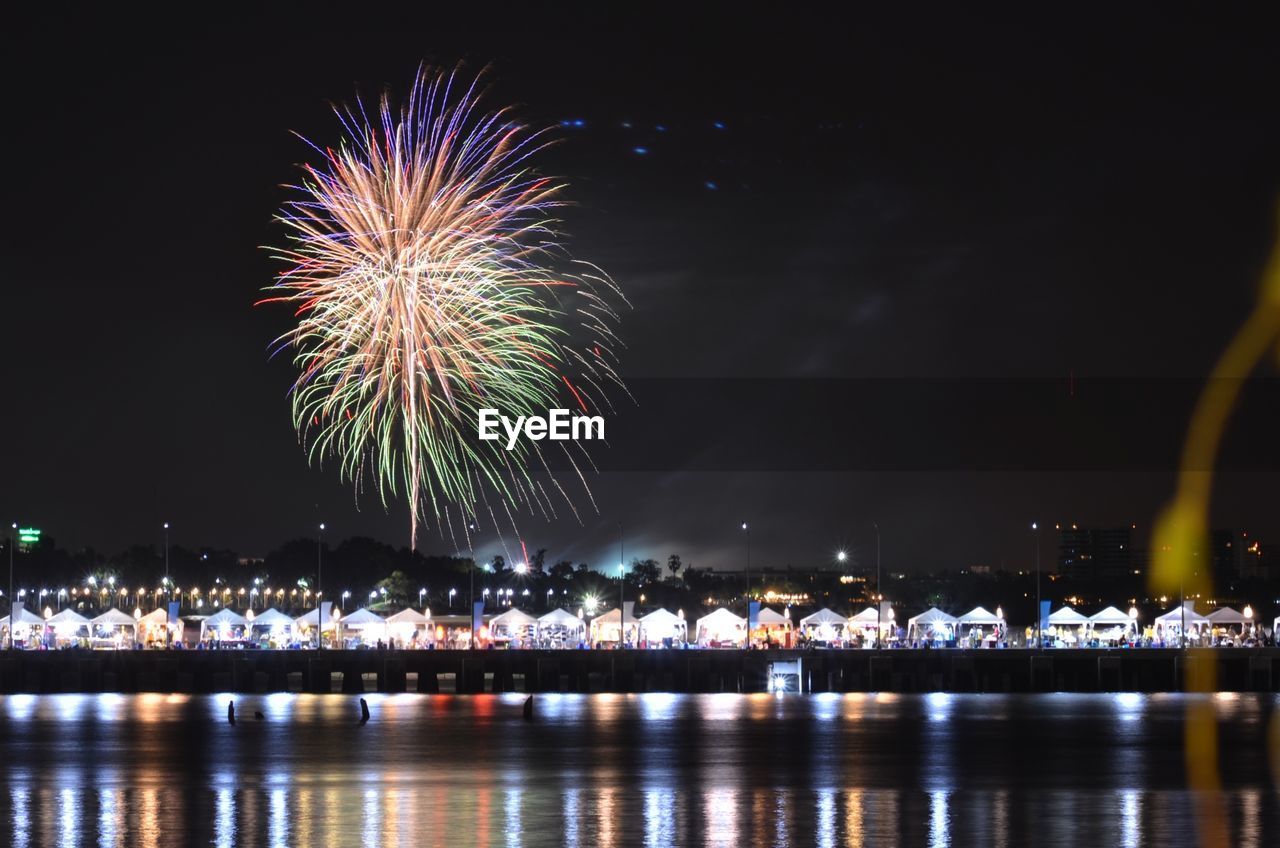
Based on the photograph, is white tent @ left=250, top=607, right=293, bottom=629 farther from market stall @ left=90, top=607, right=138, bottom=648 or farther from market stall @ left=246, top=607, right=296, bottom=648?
market stall @ left=90, top=607, right=138, bottom=648

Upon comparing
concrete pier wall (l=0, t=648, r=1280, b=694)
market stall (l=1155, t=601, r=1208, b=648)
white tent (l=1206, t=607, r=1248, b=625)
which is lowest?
concrete pier wall (l=0, t=648, r=1280, b=694)

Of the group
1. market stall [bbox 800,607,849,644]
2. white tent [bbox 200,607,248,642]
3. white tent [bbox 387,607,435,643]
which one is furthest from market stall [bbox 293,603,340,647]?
market stall [bbox 800,607,849,644]

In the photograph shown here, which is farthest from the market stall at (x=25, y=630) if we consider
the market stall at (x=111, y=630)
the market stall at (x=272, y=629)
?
the market stall at (x=272, y=629)

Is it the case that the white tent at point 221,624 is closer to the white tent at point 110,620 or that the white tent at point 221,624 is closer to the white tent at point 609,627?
the white tent at point 110,620

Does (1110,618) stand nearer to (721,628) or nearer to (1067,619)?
(1067,619)

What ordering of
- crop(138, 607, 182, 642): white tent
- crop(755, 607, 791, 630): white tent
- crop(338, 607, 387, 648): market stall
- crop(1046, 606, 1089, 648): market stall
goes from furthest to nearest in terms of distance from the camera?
crop(138, 607, 182, 642): white tent < crop(755, 607, 791, 630): white tent < crop(1046, 606, 1089, 648): market stall < crop(338, 607, 387, 648): market stall

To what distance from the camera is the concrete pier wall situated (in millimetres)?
94000

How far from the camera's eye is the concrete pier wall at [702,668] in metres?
94.0

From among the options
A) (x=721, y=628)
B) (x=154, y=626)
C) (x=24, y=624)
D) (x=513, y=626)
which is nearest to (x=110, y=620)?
(x=154, y=626)

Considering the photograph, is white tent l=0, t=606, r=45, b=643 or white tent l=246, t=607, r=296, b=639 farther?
white tent l=246, t=607, r=296, b=639

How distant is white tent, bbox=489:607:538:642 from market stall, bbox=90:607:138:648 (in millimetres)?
21545

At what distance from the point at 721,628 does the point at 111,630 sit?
36799 millimetres

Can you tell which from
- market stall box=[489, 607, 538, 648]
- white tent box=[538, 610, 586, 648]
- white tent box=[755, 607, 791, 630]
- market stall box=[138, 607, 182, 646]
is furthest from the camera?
white tent box=[755, 607, 791, 630]

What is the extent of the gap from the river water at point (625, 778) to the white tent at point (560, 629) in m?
30.5
